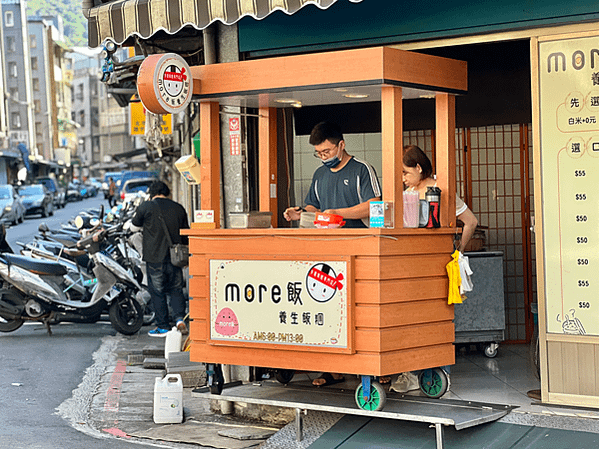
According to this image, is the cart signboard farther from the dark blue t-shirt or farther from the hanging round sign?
the hanging round sign

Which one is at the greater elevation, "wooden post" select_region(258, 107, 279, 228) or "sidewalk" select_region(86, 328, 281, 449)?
"wooden post" select_region(258, 107, 279, 228)

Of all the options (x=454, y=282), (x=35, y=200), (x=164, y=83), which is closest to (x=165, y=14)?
(x=164, y=83)

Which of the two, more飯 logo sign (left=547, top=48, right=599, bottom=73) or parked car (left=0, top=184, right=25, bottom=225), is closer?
more飯 logo sign (left=547, top=48, right=599, bottom=73)

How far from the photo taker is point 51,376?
8.33m

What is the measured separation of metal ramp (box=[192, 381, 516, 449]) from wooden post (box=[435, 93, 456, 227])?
1.32 meters

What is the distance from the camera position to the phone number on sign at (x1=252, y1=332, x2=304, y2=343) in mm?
5593

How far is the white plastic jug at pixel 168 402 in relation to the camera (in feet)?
21.2

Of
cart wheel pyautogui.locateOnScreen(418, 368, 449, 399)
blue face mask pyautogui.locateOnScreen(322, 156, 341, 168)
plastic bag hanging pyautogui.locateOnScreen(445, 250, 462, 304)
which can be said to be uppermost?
blue face mask pyautogui.locateOnScreen(322, 156, 341, 168)

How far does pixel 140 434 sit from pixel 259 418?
0.97 meters

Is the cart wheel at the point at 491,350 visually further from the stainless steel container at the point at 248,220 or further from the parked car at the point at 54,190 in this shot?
the parked car at the point at 54,190

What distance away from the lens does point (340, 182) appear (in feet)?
20.6

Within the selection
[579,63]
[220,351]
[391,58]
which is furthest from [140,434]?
[579,63]

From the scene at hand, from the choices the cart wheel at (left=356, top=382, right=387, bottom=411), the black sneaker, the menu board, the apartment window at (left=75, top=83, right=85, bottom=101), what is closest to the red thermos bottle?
the menu board

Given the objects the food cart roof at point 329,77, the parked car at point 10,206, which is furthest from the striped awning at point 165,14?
the parked car at point 10,206
